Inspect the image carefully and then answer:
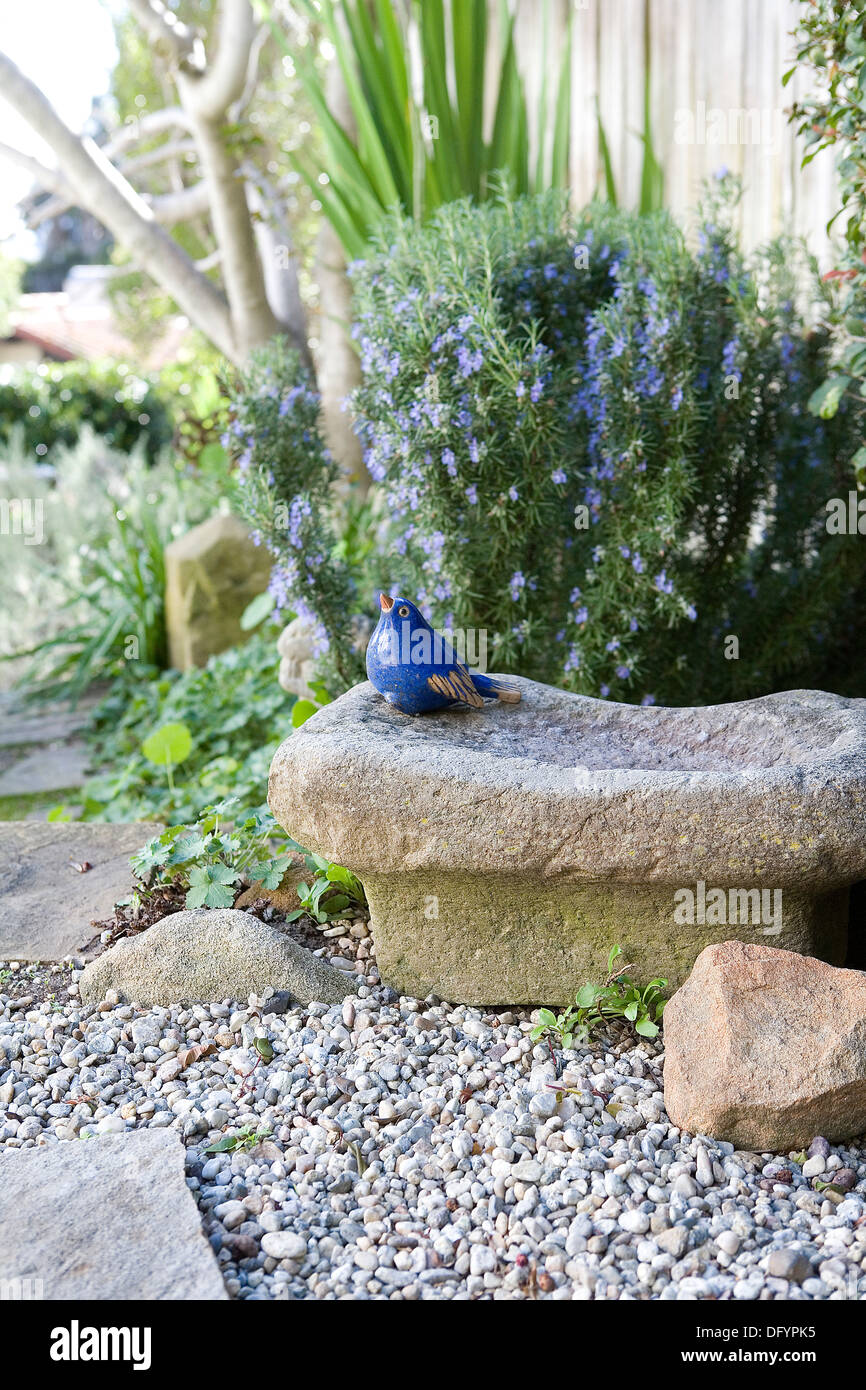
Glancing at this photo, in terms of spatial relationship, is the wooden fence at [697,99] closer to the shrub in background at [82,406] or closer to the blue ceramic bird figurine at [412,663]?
the blue ceramic bird figurine at [412,663]

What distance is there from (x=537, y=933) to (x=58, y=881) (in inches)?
53.1

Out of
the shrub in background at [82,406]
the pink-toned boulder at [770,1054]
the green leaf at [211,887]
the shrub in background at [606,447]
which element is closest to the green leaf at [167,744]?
the shrub in background at [606,447]

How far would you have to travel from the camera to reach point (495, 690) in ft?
8.41

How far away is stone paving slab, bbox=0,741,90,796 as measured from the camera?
165 inches

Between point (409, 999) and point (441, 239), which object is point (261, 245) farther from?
point (409, 999)

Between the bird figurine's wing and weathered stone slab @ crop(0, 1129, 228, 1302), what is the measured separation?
1.01m

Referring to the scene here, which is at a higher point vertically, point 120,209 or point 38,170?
point 38,170

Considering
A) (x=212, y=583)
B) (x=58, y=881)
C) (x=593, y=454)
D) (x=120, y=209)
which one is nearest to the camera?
(x=58, y=881)

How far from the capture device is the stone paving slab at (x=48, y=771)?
418 cm

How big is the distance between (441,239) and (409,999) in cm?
189

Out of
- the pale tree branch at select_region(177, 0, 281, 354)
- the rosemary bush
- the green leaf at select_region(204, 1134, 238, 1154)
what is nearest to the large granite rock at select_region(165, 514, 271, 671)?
the pale tree branch at select_region(177, 0, 281, 354)

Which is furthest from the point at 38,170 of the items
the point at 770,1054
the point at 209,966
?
the point at 770,1054

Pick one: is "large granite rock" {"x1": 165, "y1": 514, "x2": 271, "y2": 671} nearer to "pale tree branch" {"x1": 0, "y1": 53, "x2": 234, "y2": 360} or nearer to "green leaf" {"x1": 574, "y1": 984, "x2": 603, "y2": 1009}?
"pale tree branch" {"x1": 0, "y1": 53, "x2": 234, "y2": 360}

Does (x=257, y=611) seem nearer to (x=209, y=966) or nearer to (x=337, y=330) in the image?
(x=337, y=330)
